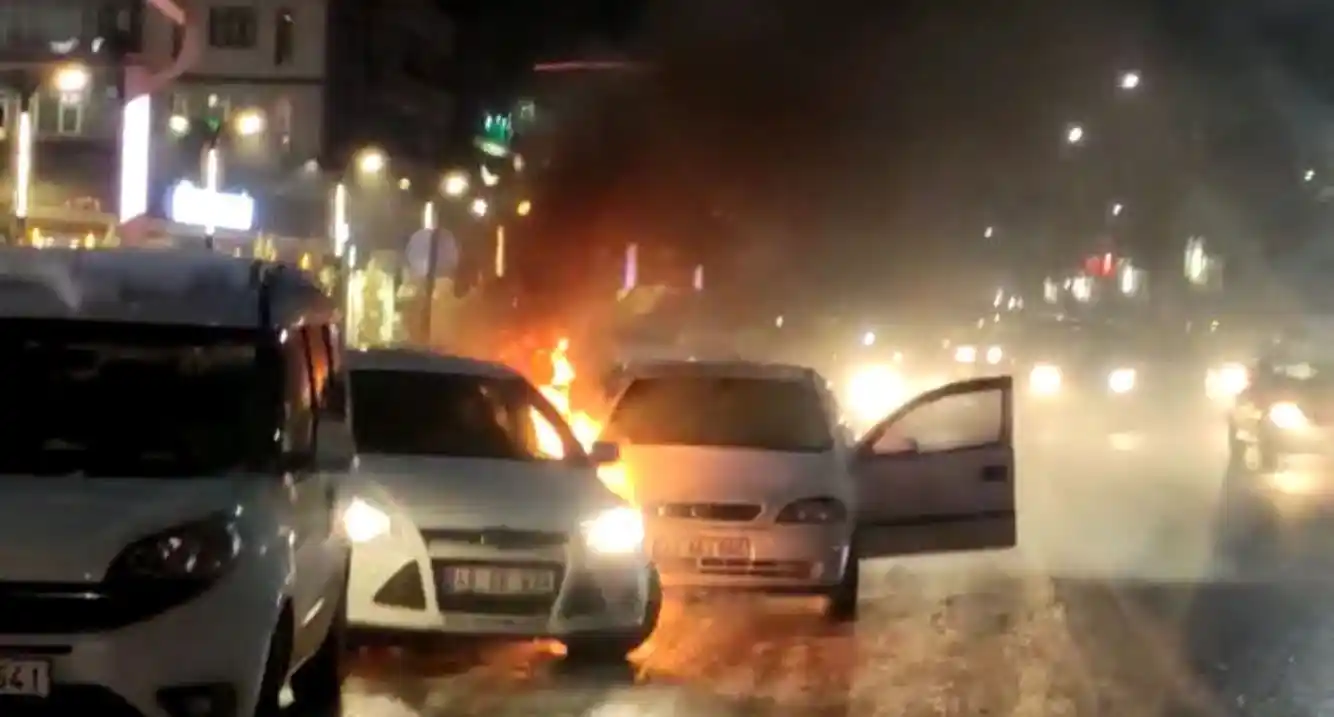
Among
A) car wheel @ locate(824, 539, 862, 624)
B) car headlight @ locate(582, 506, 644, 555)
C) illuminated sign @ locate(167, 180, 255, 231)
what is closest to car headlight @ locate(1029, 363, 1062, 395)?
illuminated sign @ locate(167, 180, 255, 231)

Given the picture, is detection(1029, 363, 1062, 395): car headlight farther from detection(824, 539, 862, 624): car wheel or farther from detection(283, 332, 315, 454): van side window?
detection(283, 332, 315, 454): van side window

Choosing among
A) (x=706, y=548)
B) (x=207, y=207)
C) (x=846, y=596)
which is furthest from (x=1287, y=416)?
(x=207, y=207)

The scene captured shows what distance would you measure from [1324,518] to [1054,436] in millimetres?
18897

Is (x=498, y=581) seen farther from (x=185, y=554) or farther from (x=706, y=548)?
(x=185, y=554)

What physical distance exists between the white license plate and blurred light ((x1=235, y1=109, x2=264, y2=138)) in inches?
2213

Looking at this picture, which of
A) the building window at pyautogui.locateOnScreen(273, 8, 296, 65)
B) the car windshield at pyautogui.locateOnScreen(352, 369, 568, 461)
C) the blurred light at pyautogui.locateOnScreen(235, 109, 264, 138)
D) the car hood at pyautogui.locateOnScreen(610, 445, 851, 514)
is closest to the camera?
the car windshield at pyautogui.locateOnScreen(352, 369, 568, 461)

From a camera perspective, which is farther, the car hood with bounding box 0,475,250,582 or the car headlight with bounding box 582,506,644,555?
the car headlight with bounding box 582,506,644,555

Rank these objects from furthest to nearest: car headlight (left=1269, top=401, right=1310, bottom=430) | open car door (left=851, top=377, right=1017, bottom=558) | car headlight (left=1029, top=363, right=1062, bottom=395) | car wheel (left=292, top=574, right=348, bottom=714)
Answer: car headlight (left=1029, top=363, right=1062, bottom=395) < car headlight (left=1269, top=401, right=1310, bottom=430) < open car door (left=851, top=377, right=1017, bottom=558) < car wheel (left=292, top=574, right=348, bottom=714)

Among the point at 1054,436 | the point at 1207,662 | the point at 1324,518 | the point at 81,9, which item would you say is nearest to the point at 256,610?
the point at 1207,662

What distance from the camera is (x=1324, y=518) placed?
23.4 meters

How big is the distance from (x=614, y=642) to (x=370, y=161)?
51468 millimetres

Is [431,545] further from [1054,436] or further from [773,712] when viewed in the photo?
[1054,436]

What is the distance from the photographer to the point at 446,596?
443 inches

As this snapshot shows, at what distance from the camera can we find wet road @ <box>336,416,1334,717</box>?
10.8 metres
